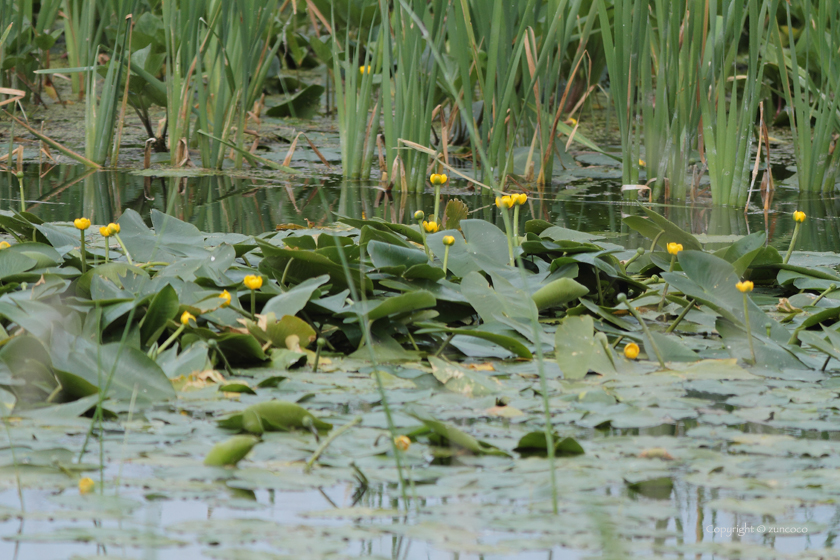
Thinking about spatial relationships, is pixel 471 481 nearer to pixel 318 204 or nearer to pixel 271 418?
pixel 271 418

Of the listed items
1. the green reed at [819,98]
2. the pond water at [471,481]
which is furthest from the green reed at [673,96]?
the pond water at [471,481]

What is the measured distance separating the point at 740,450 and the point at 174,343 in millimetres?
774

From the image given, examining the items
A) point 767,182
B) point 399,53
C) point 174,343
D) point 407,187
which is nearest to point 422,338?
point 174,343

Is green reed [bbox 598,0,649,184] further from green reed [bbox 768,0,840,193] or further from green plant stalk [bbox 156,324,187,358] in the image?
green plant stalk [bbox 156,324,187,358]

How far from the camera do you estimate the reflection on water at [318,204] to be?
8.23 feet

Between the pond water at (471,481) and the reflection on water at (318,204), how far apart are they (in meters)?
1.18

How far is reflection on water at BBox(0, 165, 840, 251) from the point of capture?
8.23ft

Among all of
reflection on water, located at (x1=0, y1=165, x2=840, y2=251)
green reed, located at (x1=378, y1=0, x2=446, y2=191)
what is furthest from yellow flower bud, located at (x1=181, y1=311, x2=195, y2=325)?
green reed, located at (x1=378, y1=0, x2=446, y2=191)

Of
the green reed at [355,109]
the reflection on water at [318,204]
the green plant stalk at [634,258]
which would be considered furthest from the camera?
the green reed at [355,109]

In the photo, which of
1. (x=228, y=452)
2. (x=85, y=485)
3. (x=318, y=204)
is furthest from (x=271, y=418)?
(x=318, y=204)

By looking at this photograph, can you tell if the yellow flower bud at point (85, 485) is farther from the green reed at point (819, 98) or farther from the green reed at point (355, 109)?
the green reed at point (819, 98)

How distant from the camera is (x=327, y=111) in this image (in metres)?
4.70

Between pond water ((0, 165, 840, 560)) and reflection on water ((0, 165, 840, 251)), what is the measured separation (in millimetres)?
1175

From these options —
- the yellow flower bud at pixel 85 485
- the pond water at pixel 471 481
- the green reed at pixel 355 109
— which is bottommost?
the pond water at pixel 471 481
